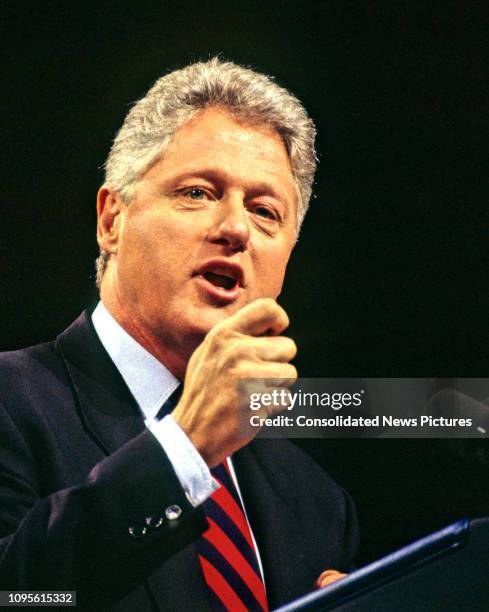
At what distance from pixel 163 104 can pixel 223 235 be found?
0.28m

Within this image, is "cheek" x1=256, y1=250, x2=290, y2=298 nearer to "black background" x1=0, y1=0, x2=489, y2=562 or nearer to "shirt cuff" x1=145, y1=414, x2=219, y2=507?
"black background" x1=0, y1=0, x2=489, y2=562

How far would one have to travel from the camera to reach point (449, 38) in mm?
1740

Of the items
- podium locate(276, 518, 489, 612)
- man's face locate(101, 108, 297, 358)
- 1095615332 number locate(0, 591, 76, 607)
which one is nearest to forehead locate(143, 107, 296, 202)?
man's face locate(101, 108, 297, 358)

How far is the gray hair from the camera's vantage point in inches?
60.7

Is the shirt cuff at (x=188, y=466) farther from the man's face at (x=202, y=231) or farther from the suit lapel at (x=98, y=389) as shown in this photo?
the man's face at (x=202, y=231)

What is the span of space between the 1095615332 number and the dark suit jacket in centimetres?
1

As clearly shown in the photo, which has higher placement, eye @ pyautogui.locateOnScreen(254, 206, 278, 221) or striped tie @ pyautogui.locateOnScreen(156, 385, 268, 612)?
eye @ pyautogui.locateOnScreen(254, 206, 278, 221)

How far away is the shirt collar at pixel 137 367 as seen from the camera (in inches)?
55.1

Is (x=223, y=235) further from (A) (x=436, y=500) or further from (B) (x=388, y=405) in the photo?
(A) (x=436, y=500)

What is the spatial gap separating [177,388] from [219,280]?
0.61ft

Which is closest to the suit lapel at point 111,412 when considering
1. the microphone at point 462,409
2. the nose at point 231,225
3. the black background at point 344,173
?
the black background at point 344,173

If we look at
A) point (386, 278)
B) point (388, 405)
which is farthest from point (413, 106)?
point (388, 405)

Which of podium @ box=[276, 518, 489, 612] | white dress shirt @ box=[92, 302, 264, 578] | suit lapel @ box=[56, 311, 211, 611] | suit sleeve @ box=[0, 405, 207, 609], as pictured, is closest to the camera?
podium @ box=[276, 518, 489, 612]

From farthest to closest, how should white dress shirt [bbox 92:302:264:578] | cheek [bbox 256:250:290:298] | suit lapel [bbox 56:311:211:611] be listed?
cheek [bbox 256:250:290:298] < white dress shirt [bbox 92:302:264:578] < suit lapel [bbox 56:311:211:611]
